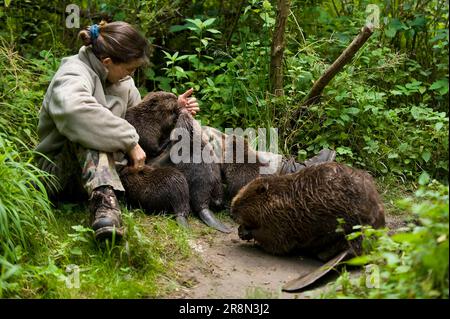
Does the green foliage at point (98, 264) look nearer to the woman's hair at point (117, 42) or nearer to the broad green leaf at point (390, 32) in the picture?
the woman's hair at point (117, 42)

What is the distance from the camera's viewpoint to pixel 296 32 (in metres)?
7.65

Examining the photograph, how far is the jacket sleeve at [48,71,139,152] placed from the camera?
200 inches

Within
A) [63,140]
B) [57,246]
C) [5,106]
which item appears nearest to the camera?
[57,246]

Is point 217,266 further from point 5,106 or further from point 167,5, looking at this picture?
point 167,5

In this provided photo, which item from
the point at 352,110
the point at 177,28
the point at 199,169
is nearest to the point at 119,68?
the point at 199,169

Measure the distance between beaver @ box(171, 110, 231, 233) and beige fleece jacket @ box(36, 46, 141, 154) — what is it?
0.68 metres

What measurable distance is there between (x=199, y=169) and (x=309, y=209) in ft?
3.86

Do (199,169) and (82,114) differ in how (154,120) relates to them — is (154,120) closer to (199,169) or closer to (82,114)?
Answer: (199,169)

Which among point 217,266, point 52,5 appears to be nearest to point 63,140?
point 217,266

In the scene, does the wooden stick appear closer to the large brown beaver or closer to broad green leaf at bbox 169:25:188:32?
the large brown beaver

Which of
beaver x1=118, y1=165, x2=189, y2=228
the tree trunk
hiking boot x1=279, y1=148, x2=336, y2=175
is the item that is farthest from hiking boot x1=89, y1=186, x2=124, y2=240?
the tree trunk

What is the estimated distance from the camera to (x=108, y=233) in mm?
4770

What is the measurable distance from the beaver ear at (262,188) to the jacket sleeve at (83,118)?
3.40 feet
